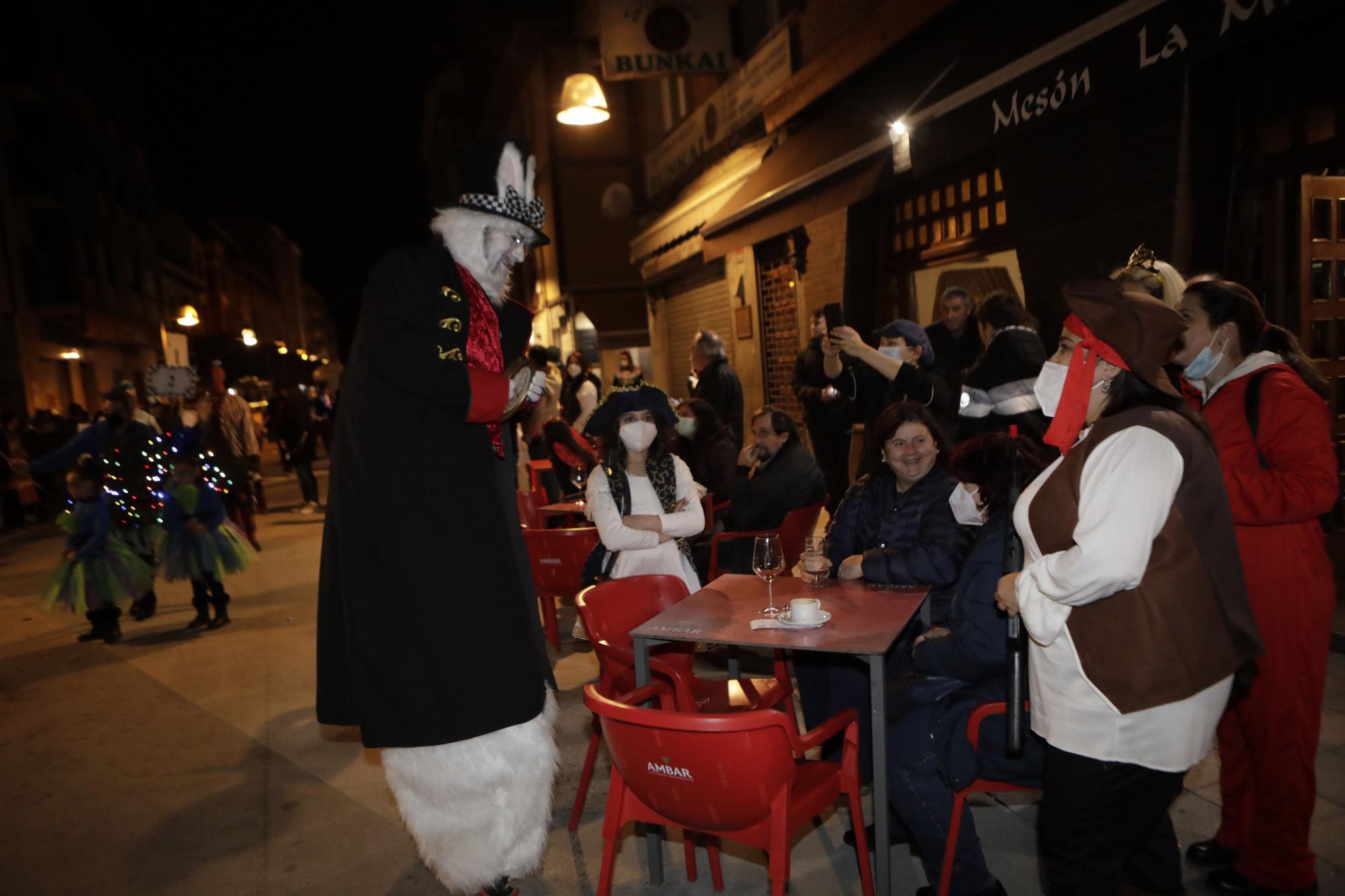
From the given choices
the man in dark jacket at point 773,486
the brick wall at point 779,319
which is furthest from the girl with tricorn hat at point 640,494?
the brick wall at point 779,319

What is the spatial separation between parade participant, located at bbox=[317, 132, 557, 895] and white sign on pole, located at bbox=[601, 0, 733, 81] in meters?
8.24

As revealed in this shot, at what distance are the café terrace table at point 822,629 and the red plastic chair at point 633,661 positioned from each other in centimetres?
16

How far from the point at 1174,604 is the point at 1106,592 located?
0.17 metres

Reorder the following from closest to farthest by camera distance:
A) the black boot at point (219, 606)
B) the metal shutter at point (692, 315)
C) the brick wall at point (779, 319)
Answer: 1. the black boot at point (219, 606)
2. the brick wall at point (779, 319)
3. the metal shutter at point (692, 315)

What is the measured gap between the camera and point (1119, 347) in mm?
1969

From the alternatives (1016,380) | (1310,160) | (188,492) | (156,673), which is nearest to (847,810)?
(1016,380)

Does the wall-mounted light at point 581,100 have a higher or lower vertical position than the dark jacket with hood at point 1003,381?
higher

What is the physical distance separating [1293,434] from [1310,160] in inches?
114

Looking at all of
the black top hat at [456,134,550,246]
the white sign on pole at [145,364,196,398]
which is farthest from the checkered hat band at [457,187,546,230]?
the white sign on pole at [145,364,196,398]

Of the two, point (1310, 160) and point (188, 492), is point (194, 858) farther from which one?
point (1310, 160)

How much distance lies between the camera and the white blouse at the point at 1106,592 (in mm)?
1876

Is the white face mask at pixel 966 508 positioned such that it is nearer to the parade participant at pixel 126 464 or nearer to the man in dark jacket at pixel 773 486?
the man in dark jacket at pixel 773 486

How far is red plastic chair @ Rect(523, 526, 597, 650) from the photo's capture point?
16.2ft

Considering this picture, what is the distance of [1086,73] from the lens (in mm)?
4848
